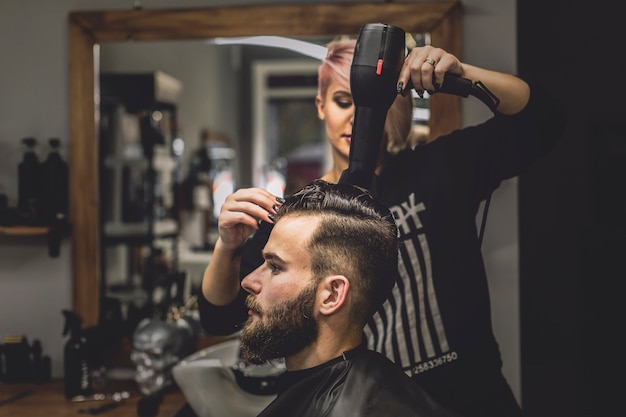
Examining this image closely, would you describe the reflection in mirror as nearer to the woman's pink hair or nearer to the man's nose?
the woman's pink hair

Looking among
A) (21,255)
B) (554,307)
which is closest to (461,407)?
(554,307)

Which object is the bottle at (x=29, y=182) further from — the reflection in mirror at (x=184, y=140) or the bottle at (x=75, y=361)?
the bottle at (x=75, y=361)

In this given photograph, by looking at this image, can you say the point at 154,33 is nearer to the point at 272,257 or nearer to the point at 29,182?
the point at 29,182

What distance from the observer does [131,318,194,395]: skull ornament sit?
7.44ft

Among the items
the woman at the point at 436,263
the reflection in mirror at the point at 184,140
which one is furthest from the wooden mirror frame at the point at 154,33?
the woman at the point at 436,263

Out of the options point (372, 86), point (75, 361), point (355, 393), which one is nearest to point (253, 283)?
point (355, 393)

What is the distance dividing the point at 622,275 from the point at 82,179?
6.41ft

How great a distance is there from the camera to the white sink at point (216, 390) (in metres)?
1.96

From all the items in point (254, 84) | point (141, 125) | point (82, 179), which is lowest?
point (82, 179)

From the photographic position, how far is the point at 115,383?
2.41m

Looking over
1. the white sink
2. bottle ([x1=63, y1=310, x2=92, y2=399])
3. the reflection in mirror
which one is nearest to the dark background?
the reflection in mirror

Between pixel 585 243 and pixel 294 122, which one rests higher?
pixel 294 122

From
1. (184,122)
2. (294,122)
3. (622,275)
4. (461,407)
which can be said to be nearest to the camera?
(461,407)

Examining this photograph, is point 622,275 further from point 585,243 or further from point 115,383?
point 115,383
